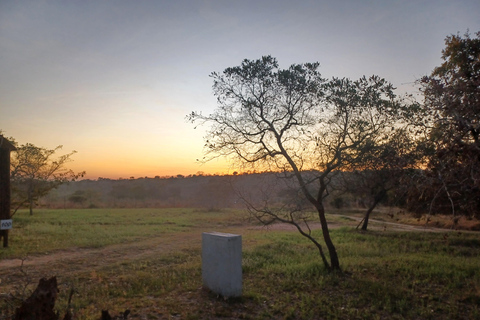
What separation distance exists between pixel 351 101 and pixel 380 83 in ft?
3.22

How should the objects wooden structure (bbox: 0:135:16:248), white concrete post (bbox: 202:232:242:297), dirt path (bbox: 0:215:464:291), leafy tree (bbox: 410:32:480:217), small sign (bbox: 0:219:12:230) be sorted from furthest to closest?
wooden structure (bbox: 0:135:16:248), small sign (bbox: 0:219:12:230), dirt path (bbox: 0:215:464:291), white concrete post (bbox: 202:232:242:297), leafy tree (bbox: 410:32:480:217)

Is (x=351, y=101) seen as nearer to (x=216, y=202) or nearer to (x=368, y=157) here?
(x=368, y=157)

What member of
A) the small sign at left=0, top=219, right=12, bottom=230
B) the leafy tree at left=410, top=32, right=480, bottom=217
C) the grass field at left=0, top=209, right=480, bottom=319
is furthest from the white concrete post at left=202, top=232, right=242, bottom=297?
the small sign at left=0, top=219, right=12, bottom=230

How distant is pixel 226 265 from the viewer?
754 centimetres

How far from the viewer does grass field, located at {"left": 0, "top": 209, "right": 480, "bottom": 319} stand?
273 inches

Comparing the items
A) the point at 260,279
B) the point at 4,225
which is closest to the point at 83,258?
the point at 4,225

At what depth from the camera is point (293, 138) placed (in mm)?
10734

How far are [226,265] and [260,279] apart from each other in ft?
7.56

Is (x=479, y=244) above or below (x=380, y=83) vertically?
below

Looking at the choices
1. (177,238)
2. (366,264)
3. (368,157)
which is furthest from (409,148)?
(177,238)

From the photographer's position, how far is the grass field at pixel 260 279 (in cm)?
693

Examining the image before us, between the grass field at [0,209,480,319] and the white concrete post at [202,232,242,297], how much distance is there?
0.23 m

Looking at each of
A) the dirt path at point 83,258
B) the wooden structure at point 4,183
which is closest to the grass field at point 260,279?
the dirt path at point 83,258

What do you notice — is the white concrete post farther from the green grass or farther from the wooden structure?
the wooden structure
